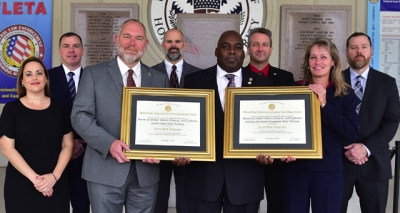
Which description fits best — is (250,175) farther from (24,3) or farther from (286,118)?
(24,3)

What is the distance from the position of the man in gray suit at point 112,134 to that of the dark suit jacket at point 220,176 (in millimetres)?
269

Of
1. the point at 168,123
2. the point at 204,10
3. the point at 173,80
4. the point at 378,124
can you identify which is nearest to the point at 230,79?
the point at 168,123

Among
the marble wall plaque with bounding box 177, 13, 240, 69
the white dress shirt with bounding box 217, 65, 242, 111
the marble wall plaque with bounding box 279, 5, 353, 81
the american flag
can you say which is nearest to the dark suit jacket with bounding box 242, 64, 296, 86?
the white dress shirt with bounding box 217, 65, 242, 111

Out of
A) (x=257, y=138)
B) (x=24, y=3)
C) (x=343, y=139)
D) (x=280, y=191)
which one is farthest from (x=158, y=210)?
(x=24, y=3)

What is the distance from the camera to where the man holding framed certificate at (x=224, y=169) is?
133 inches

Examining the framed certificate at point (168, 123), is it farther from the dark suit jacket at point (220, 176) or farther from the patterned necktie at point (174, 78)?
the patterned necktie at point (174, 78)

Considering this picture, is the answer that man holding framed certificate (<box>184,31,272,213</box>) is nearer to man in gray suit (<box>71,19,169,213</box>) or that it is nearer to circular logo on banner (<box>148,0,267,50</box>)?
man in gray suit (<box>71,19,169,213</box>)

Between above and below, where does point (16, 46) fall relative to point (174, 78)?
above

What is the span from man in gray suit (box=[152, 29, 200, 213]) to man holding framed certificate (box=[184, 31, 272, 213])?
0.45 meters

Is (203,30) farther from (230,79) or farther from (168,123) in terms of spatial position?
(168,123)

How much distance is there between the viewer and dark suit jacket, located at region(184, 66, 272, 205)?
3.37 m

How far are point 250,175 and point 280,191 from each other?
695mm

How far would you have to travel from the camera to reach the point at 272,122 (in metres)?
3.42

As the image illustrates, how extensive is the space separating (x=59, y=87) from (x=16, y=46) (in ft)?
10.5
